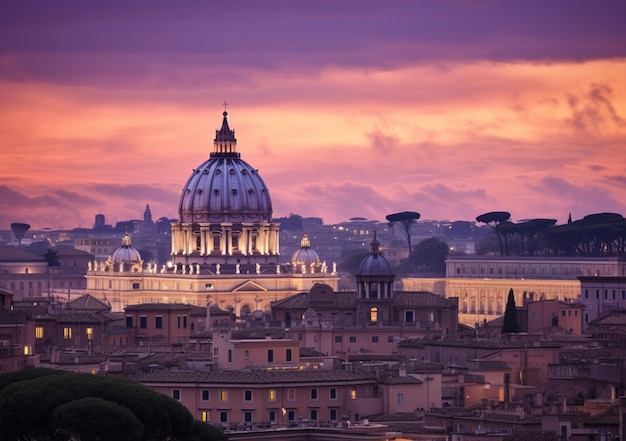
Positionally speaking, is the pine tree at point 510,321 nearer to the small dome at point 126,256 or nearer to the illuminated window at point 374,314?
the illuminated window at point 374,314

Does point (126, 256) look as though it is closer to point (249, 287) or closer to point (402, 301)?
point (249, 287)

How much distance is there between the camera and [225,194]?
192875 mm

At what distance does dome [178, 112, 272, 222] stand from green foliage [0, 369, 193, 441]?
122006 mm

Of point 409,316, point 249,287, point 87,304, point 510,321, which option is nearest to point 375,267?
point 409,316

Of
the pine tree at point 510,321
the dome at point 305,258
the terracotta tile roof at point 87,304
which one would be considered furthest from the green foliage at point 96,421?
the dome at point 305,258

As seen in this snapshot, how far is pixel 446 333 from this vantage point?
123500 millimetres

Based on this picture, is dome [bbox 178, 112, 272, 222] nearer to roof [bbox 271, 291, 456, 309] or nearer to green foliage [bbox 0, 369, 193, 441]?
roof [bbox 271, 291, 456, 309]

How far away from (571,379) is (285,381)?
32.6ft

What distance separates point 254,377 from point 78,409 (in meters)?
20.0

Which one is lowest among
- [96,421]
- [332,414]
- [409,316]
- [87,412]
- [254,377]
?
[96,421]

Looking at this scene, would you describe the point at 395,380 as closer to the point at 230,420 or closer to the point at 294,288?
the point at 230,420

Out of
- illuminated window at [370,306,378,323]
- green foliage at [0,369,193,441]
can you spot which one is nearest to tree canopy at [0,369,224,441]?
green foliage at [0,369,193,441]

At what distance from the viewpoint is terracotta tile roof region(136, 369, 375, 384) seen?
282ft

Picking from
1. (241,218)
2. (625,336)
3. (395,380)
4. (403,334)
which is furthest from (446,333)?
(241,218)
